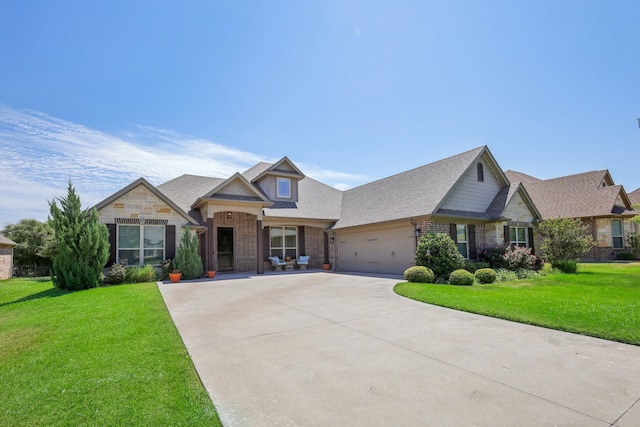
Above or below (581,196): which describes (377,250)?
below

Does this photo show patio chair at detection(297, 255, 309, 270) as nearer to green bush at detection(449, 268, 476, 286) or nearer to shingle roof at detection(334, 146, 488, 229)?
shingle roof at detection(334, 146, 488, 229)

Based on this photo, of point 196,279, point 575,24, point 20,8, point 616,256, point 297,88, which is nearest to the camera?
point 20,8

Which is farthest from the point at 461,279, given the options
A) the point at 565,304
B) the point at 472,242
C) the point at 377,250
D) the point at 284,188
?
the point at 284,188

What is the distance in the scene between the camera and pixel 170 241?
602 inches

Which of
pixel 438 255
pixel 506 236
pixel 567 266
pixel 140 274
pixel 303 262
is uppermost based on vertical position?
pixel 506 236

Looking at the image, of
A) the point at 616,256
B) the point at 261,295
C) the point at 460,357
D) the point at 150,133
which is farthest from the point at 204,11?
the point at 616,256

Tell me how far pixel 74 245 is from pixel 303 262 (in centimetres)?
1165

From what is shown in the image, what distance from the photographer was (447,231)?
617 inches

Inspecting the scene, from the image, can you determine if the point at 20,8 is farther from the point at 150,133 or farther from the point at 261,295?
the point at 261,295

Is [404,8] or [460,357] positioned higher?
[404,8]

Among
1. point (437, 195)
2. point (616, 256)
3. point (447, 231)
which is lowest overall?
point (616, 256)

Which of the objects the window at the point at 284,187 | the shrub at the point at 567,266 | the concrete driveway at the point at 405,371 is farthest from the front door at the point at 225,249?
the shrub at the point at 567,266

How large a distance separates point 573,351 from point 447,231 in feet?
36.5

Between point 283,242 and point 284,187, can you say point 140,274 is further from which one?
point 284,187
